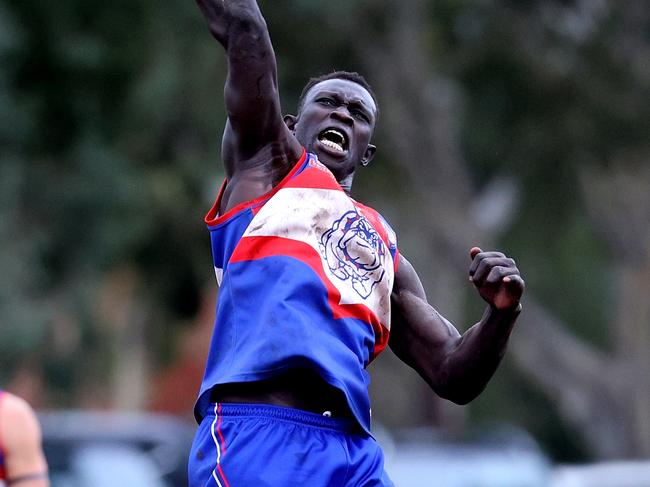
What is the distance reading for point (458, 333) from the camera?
5.85m

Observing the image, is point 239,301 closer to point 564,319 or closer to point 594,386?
point 594,386

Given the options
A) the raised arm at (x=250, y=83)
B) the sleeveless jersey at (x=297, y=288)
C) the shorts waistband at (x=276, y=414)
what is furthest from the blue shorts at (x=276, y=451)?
the raised arm at (x=250, y=83)

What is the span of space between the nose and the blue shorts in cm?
123

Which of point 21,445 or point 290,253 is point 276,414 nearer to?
point 290,253

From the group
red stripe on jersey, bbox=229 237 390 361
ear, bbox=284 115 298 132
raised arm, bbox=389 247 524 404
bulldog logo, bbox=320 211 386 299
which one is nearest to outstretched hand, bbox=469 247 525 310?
raised arm, bbox=389 247 524 404

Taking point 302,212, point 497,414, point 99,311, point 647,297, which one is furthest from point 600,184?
point 302,212

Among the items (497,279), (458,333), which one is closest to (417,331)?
(458,333)

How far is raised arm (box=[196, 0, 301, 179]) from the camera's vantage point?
531 centimetres

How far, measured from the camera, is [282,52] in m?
26.3

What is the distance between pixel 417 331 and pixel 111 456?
6.00 metres

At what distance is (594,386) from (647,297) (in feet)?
8.65

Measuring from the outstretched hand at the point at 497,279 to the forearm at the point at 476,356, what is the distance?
8 cm

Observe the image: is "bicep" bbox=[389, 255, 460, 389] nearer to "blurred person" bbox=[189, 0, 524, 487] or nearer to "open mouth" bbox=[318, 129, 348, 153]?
"blurred person" bbox=[189, 0, 524, 487]

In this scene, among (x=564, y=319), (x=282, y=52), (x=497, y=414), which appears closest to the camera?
(x=282, y=52)
